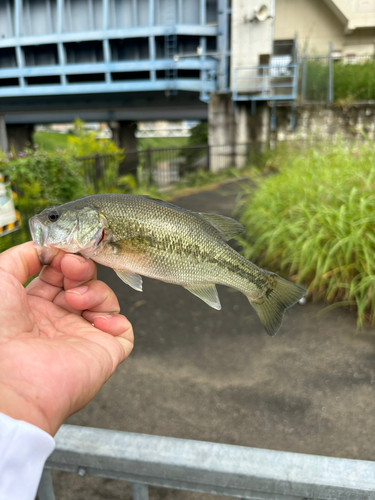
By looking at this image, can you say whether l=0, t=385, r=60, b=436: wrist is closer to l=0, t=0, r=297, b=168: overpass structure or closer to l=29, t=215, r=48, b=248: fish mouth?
l=29, t=215, r=48, b=248: fish mouth

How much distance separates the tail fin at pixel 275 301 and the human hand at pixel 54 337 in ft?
1.75

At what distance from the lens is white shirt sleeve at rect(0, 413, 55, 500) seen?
0.96 m

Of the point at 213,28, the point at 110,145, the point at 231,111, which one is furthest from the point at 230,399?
the point at 213,28

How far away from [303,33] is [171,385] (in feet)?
73.4

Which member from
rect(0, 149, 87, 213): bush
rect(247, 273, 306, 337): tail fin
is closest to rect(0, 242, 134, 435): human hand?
rect(247, 273, 306, 337): tail fin

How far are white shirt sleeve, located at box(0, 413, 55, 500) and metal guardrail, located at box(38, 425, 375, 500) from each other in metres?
0.82

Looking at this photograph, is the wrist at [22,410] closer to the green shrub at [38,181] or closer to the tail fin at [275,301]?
the tail fin at [275,301]

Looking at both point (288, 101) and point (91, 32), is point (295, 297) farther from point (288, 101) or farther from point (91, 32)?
point (91, 32)

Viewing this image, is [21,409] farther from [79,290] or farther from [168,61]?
[168,61]

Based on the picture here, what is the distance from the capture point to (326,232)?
4.90 m

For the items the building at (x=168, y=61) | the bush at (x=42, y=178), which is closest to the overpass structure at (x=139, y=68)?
the building at (x=168, y=61)

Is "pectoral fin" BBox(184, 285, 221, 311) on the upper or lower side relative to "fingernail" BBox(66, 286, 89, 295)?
upper

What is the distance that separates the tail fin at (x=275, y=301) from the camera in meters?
1.10

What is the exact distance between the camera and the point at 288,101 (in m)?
16.4
